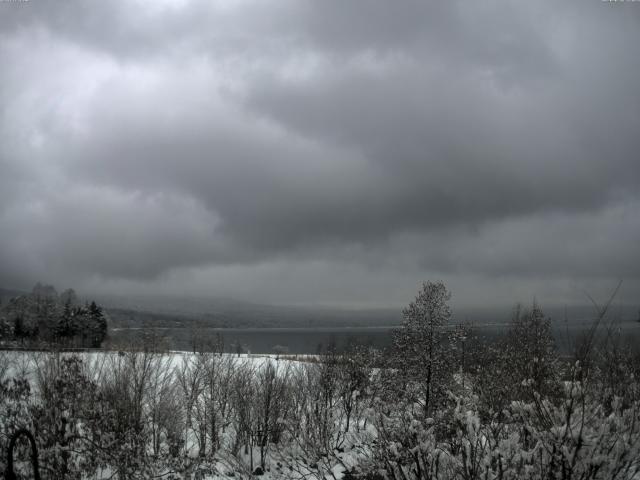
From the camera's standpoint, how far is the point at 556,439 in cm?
702

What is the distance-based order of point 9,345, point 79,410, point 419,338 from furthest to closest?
point 419,338 → point 9,345 → point 79,410

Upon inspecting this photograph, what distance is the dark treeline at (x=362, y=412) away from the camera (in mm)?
7660

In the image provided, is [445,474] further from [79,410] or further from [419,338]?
[419,338]

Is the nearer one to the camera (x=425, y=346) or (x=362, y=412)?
(x=362, y=412)

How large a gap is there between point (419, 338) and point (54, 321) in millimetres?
94994

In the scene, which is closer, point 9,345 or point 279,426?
point 9,345

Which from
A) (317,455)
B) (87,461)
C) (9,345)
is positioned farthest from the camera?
(9,345)

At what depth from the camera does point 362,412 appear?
11039 mm

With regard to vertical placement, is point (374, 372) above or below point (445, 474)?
below

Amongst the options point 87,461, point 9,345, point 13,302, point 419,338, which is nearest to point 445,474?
point 87,461

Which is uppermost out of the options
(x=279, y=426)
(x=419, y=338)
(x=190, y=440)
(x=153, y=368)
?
(x=419, y=338)

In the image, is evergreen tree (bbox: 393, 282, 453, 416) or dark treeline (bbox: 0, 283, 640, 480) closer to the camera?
dark treeline (bbox: 0, 283, 640, 480)

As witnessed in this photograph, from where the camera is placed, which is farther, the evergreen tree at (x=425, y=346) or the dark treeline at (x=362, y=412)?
the evergreen tree at (x=425, y=346)

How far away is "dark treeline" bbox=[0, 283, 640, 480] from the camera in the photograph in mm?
7660
